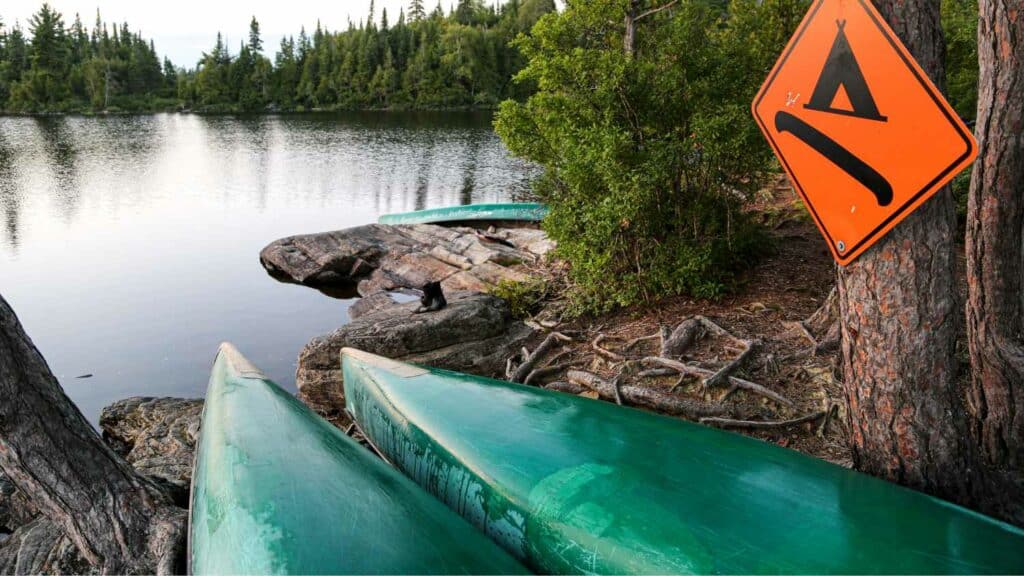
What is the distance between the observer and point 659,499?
3.12 metres

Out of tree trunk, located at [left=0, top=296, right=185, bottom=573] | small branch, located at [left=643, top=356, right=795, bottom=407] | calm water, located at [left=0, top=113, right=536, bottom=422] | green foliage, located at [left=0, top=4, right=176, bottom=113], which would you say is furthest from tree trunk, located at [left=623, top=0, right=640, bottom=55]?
green foliage, located at [left=0, top=4, right=176, bottom=113]

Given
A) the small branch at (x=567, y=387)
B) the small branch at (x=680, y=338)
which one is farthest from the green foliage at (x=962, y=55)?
the small branch at (x=567, y=387)

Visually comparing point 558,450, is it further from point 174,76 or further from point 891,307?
point 174,76

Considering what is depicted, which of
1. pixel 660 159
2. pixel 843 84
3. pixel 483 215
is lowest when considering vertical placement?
pixel 483 215

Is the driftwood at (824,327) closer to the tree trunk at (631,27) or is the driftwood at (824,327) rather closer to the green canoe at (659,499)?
the green canoe at (659,499)

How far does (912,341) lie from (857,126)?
0.96 m

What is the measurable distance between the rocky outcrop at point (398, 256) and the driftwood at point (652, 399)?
587 cm

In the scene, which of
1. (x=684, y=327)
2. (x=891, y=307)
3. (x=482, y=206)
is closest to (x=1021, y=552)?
(x=891, y=307)

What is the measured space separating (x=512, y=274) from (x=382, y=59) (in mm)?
75817

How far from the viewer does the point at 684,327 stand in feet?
21.5

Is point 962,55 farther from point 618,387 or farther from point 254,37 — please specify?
point 254,37

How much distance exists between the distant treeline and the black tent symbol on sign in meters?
63.5

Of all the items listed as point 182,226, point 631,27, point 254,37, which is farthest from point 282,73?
point 631,27

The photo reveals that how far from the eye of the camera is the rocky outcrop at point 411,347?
737cm
